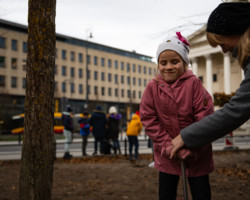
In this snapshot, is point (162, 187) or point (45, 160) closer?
point (162, 187)

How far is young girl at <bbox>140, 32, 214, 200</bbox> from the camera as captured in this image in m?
2.28

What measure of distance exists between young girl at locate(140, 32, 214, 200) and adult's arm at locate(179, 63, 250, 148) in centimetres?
44

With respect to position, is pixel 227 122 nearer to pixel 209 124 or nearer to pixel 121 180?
pixel 209 124

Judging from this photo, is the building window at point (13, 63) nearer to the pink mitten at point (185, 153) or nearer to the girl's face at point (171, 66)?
the girl's face at point (171, 66)

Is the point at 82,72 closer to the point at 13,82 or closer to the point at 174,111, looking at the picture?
the point at 13,82

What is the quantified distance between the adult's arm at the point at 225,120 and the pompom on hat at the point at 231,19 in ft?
0.84

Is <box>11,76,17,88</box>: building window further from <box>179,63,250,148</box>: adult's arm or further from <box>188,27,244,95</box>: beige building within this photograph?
<box>179,63,250,148</box>: adult's arm

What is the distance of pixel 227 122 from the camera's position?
1612mm

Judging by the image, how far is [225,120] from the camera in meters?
1.62

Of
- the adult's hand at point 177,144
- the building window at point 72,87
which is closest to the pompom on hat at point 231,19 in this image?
the adult's hand at point 177,144

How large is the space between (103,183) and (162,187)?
3.77 m

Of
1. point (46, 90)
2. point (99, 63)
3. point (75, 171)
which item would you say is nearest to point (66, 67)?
point (99, 63)

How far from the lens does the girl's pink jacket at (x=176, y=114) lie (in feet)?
7.47

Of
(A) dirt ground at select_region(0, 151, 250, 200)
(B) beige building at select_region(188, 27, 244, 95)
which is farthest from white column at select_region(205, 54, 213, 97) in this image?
(A) dirt ground at select_region(0, 151, 250, 200)
